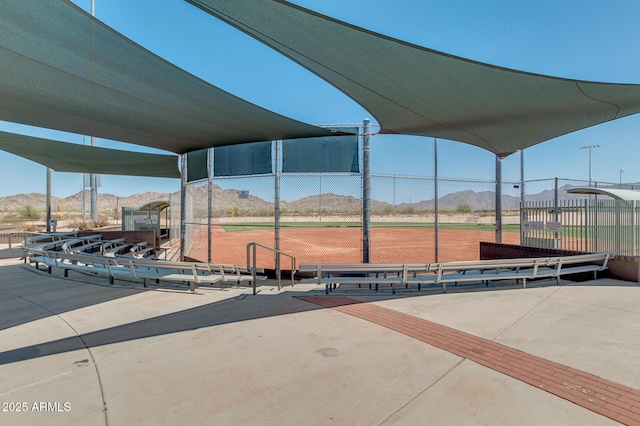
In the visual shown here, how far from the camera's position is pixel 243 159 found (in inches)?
396

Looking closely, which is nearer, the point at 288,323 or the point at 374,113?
the point at 288,323

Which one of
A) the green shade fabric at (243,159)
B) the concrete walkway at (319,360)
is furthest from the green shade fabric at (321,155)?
the concrete walkway at (319,360)

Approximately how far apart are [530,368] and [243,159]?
8625mm

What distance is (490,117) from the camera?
24.0ft

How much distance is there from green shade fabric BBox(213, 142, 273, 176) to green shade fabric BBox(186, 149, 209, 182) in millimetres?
410

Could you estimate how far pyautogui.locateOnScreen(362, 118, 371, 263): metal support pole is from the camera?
8.59 m

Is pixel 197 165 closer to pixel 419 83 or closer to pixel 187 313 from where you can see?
pixel 187 313

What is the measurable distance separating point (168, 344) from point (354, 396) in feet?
8.18

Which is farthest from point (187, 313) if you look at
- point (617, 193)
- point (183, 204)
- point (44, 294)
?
point (617, 193)

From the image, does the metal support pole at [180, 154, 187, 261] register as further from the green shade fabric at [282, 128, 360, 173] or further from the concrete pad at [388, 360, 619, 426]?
the concrete pad at [388, 360, 619, 426]

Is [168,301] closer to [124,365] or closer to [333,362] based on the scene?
[124,365]

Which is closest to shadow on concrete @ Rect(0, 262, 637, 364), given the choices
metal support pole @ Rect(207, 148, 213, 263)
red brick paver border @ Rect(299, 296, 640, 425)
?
red brick paver border @ Rect(299, 296, 640, 425)

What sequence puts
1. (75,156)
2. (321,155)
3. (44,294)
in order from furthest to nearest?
(75,156)
(321,155)
(44,294)

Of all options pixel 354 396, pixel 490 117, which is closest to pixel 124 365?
pixel 354 396
